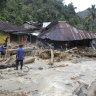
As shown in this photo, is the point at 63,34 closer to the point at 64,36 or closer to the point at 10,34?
the point at 64,36

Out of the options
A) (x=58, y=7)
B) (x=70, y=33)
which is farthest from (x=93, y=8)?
(x=70, y=33)

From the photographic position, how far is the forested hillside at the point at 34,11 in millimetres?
35037

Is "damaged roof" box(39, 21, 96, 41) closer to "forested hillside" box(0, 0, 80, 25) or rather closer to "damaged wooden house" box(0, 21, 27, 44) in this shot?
"damaged wooden house" box(0, 21, 27, 44)

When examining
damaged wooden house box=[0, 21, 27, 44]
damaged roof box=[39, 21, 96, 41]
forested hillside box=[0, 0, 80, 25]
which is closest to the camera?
damaged roof box=[39, 21, 96, 41]

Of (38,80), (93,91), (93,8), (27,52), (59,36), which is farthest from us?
(93,8)

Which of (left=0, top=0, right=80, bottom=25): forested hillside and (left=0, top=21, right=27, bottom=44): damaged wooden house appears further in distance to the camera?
(left=0, top=0, right=80, bottom=25): forested hillside

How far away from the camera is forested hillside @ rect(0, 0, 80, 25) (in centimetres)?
Answer: 3504

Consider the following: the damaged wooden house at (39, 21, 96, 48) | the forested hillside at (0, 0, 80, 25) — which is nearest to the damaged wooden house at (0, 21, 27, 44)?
→ the damaged wooden house at (39, 21, 96, 48)

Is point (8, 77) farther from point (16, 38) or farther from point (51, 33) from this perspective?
point (16, 38)

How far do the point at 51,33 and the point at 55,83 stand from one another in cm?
1319

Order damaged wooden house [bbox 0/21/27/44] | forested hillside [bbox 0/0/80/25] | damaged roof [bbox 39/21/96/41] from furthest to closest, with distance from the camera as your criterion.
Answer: forested hillside [bbox 0/0/80/25] → damaged wooden house [bbox 0/21/27/44] → damaged roof [bbox 39/21/96/41]

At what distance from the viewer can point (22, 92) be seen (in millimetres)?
5648

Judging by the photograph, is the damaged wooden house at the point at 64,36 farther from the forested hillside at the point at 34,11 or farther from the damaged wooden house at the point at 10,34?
the forested hillside at the point at 34,11

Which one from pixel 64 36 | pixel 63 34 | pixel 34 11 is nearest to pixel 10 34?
pixel 63 34
